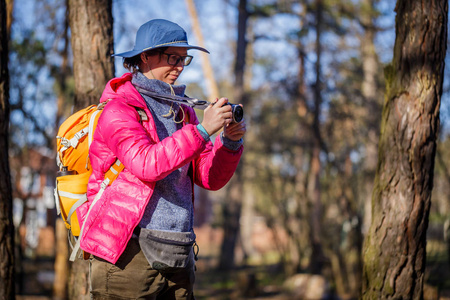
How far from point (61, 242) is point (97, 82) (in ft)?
15.2

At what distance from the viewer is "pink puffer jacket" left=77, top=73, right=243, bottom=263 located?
2123mm

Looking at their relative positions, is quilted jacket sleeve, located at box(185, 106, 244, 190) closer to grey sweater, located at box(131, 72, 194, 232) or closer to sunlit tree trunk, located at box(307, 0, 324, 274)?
grey sweater, located at box(131, 72, 194, 232)

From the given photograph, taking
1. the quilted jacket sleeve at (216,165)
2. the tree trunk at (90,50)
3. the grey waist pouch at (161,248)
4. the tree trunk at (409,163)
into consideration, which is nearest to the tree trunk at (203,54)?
the tree trunk at (90,50)

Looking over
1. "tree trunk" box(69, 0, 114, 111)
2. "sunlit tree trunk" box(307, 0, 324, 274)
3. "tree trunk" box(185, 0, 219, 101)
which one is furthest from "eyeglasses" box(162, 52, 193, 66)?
"tree trunk" box(185, 0, 219, 101)

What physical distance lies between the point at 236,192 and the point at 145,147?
15096mm

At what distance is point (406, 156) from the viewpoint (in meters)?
3.56

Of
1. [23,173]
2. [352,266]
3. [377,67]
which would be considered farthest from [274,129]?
[23,173]

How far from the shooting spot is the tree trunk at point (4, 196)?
3.61 metres

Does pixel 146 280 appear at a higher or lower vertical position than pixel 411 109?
lower

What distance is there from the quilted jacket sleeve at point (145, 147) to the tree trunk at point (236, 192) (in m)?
14.0

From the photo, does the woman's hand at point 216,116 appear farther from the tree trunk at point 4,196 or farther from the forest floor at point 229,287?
the forest floor at point 229,287

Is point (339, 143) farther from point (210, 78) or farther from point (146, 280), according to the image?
point (146, 280)

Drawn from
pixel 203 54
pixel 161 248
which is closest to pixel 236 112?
pixel 161 248

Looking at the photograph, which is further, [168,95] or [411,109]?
[411,109]
